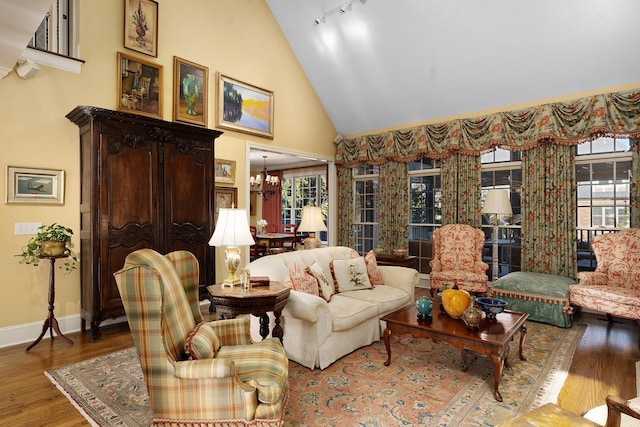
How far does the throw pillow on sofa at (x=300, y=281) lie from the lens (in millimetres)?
3080

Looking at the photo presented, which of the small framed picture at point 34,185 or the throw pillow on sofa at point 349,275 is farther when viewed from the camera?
the throw pillow on sofa at point 349,275

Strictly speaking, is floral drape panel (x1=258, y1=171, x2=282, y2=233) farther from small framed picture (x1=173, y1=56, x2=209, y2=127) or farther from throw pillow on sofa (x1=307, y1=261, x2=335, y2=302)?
throw pillow on sofa (x1=307, y1=261, x2=335, y2=302)

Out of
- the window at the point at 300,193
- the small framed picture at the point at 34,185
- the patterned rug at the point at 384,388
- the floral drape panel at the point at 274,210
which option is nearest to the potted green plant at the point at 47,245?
the small framed picture at the point at 34,185

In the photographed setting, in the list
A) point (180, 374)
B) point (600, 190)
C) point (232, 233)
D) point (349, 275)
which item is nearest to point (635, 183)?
point (600, 190)

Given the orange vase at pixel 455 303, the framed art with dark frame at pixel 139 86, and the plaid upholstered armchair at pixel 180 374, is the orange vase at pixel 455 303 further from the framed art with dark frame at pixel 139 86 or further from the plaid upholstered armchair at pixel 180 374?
the framed art with dark frame at pixel 139 86

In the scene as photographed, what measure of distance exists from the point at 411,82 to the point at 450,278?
3072mm

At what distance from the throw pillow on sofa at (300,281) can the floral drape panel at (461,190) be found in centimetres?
333

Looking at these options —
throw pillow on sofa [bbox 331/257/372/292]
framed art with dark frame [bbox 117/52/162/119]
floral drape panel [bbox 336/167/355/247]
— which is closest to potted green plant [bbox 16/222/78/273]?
framed art with dark frame [bbox 117/52/162/119]

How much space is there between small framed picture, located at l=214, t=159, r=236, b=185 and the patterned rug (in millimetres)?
2606

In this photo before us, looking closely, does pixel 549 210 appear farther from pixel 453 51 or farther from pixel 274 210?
pixel 274 210

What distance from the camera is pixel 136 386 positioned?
258 cm

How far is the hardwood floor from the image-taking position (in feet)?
7.42

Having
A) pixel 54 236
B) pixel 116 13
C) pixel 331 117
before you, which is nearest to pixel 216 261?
pixel 54 236

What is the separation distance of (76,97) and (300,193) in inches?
272
